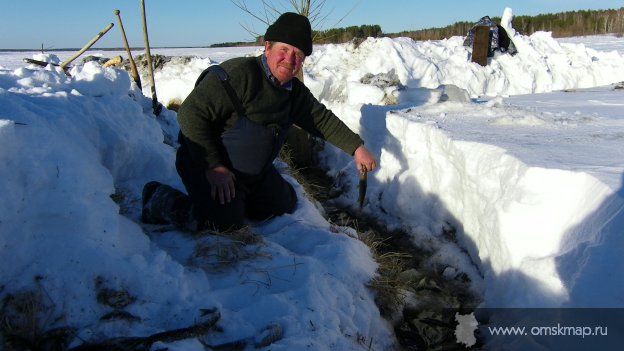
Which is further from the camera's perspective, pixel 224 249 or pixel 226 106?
pixel 226 106

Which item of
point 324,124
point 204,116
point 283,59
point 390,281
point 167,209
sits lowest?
point 390,281

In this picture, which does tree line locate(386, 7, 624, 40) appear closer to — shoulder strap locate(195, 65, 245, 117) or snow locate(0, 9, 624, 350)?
snow locate(0, 9, 624, 350)

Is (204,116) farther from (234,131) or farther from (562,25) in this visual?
(562,25)

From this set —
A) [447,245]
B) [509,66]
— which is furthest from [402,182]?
[509,66]

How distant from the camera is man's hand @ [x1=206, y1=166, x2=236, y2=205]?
2.76 metres

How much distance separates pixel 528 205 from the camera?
8.21ft

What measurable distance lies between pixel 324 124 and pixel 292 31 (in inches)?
33.3

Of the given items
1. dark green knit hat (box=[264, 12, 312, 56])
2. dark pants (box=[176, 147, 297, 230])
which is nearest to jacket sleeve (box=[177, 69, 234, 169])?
dark pants (box=[176, 147, 297, 230])

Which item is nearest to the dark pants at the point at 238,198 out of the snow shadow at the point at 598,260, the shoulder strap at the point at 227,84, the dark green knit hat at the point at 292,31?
the shoulder strap at the point at 227,84

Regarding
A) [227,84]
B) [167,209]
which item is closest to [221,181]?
[167,209]

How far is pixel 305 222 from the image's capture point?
3.33 metres

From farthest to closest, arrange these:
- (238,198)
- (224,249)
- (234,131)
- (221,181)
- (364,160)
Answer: (364,160) → (238,198) → (234,131) → (221,181) → (224,249)

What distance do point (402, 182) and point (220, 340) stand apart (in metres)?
2.80

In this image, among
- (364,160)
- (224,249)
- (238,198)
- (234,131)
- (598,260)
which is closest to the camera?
(598,260)
